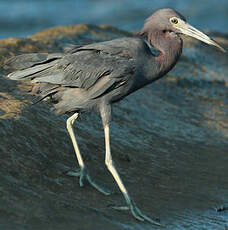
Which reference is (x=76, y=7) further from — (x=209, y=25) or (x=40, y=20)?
(x=209, y=25)

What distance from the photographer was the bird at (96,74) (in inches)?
276

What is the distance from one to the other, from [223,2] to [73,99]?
22207 millimetres

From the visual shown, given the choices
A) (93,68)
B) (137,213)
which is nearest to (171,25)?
(93,68)

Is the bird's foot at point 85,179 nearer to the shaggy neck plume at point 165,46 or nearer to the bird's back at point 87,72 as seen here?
the bird's back at point 87,72

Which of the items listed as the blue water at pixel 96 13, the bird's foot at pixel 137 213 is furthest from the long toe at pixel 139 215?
the blue water at pixel 96 13

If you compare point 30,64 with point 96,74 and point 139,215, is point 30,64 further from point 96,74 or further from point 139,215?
point 139,215

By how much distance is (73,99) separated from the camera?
23.4 feet

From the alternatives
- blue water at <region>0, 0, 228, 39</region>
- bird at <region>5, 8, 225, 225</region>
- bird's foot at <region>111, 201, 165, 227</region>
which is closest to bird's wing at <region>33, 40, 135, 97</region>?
bird at <region>5, 8, 225, 225</region>

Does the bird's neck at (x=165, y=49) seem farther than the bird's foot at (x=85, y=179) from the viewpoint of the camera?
Yes

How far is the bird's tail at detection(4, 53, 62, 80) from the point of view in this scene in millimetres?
7207

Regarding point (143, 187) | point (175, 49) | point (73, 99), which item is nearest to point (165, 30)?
point (175, 49)

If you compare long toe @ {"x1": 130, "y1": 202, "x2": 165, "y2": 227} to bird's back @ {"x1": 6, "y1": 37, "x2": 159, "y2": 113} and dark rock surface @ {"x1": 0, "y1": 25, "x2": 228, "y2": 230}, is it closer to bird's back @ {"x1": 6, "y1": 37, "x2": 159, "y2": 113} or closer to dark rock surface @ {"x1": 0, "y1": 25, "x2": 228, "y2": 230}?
dark rock surface @ {"x1": 0, "y1": 25, "x2": 228, "y2": 230}

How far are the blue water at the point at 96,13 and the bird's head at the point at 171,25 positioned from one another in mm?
14503

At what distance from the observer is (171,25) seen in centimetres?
750
